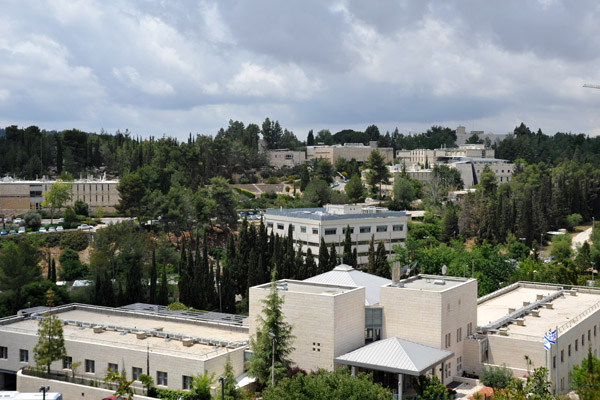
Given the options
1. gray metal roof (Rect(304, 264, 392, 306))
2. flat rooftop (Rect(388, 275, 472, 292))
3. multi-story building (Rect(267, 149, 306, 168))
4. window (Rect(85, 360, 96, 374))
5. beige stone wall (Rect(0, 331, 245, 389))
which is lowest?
window (Rect(85, 360, 96, 374))

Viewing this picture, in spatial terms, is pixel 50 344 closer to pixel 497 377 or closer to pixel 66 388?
pixel 66 388

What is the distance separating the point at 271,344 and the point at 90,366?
1174 centimetres

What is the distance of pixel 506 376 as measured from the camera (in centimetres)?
3819

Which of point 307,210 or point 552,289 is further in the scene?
point 307,210

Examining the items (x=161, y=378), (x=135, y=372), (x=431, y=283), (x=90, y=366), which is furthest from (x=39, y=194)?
(x=431, y=283)

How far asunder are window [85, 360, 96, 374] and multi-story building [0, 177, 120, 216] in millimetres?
66997

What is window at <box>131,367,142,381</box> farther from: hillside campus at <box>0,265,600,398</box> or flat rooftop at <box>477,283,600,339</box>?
flat rooftop at <box>477,283,600,339</box>

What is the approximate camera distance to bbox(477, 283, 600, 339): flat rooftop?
43397mm

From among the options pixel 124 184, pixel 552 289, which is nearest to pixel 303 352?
pixel 552 289

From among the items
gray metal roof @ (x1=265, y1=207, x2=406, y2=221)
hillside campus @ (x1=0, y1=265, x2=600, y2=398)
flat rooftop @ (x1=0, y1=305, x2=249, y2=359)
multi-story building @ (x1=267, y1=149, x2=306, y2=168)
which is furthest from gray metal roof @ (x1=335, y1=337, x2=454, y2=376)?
multi-story building @ (x1=267, y1=149, x2=306, y2=168)

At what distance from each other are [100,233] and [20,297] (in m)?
19.9

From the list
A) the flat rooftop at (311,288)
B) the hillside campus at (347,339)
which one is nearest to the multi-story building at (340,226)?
the hillside campus at (347,339)

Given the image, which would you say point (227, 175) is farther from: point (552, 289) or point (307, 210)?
point (552, 289)

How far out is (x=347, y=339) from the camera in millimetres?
38469
